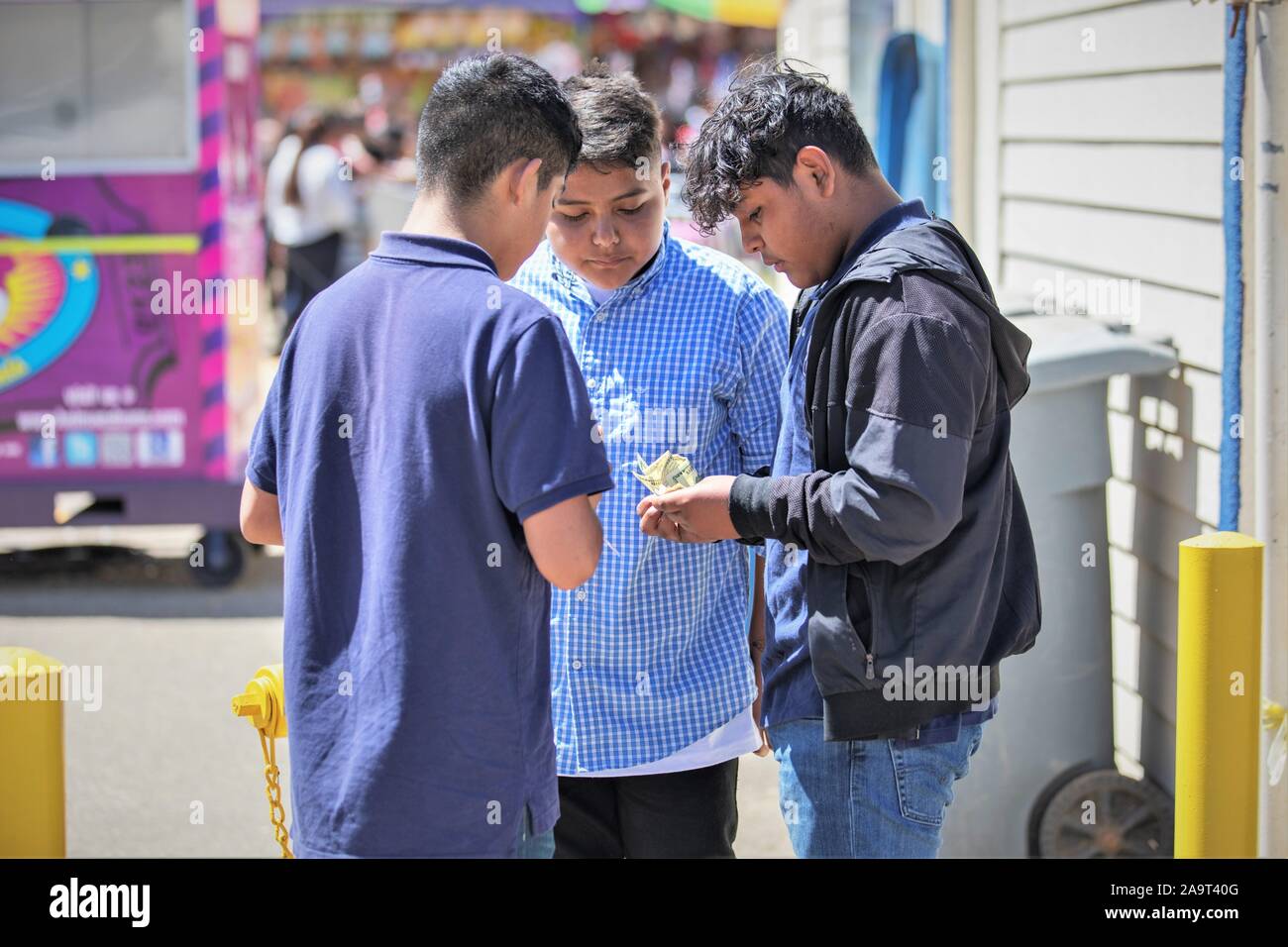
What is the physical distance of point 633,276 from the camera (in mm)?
2881

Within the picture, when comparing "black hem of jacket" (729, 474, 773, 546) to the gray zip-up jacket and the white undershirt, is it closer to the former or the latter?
the gray zip-up jacket

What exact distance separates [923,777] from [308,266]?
394 inches

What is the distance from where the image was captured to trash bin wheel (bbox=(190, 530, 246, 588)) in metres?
7.36

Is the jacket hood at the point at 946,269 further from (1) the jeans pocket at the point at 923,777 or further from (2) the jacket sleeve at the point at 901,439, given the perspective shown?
(1) the jeans pocket at the point at 923,777

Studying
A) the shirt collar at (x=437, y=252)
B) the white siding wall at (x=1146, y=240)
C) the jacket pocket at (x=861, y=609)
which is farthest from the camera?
the white siding wall at (x=1146, y=240)

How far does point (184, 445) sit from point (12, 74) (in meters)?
1.86

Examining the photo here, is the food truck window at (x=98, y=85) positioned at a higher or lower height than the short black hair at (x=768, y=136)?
higher

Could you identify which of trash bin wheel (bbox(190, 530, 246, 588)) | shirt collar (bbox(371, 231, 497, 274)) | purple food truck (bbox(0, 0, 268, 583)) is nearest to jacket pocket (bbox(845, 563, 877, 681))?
shirt collar (bbox(371, 231, 497, 274))

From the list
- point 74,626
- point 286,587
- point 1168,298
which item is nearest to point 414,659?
point 286,587

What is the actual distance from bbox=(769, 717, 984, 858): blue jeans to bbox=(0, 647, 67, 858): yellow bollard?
1317 mm

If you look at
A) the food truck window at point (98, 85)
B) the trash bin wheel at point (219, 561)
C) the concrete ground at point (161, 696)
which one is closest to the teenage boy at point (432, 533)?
the concrete ground at point (161, 696)

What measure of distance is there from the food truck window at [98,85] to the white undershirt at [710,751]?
503cm

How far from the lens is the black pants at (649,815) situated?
110 inches
